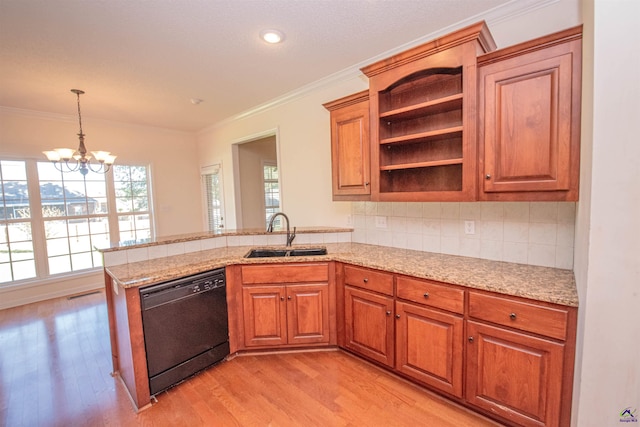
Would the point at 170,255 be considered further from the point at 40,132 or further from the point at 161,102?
the point at 40,132

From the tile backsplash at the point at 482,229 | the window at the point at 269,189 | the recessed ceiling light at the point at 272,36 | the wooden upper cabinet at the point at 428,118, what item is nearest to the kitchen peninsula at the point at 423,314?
the tile backsplash at the point at 482,229

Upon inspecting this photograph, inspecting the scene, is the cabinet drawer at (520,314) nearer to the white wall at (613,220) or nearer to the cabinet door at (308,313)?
the white wall at (613,220)

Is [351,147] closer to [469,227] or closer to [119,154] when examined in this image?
[469,227]

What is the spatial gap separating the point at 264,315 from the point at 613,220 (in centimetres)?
220

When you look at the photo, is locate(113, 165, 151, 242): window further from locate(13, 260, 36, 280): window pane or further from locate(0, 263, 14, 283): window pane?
locate(0, 263, 14, 283): window pane

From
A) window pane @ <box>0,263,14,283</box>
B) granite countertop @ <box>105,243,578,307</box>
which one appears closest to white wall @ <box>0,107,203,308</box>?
window pane @ <box>0,263,14,283</box>

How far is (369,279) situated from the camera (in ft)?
6.95

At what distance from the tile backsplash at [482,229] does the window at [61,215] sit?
380cm

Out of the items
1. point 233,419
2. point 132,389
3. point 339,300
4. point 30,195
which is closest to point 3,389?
point 132,389

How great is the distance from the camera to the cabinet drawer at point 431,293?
1.69 meters

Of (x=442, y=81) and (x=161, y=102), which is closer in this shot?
(x=442, y=81)

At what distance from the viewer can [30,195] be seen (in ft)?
12.6

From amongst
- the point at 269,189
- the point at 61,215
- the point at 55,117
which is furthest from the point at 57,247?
the point at 269,189

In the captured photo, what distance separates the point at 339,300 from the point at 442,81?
1911 millimetres
